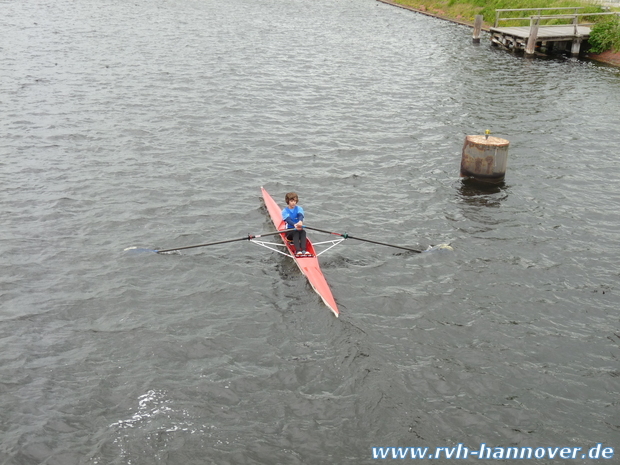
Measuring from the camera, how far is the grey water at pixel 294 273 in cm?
1102

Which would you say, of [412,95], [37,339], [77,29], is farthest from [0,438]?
[77,29]

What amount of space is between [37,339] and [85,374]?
166 cm

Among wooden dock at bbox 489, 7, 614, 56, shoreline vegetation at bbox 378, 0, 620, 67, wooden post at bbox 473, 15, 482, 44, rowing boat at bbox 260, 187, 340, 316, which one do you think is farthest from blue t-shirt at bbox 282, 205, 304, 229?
wooden post at bbox 473, 15, 482, 44

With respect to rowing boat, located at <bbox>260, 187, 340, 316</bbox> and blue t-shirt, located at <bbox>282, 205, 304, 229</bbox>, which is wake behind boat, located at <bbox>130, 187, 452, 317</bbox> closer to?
rowing boat, located at <bbox>260, 187, 340, 316</bbox>

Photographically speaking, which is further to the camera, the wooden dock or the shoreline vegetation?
the wooden dock

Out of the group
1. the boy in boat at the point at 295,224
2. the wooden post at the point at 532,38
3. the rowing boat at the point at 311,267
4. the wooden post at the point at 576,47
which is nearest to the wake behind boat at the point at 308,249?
the rowing boat at the point at 311,267

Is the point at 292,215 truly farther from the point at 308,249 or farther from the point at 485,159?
the point at 485,159

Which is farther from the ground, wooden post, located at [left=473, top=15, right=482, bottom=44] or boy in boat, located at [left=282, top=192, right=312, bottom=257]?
wooden post, located at [left=473, top=15, right=482, bottom=44]

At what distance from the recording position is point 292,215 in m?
16.4

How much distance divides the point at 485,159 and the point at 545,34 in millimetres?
23960

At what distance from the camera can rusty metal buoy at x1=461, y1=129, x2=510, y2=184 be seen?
2058 centimetres

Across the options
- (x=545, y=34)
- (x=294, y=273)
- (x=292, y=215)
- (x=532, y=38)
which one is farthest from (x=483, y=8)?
(x=294, y=273)

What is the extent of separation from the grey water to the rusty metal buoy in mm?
603

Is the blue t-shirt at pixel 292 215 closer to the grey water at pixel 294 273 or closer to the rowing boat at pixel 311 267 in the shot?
the rowing boat at pixel 311 267
